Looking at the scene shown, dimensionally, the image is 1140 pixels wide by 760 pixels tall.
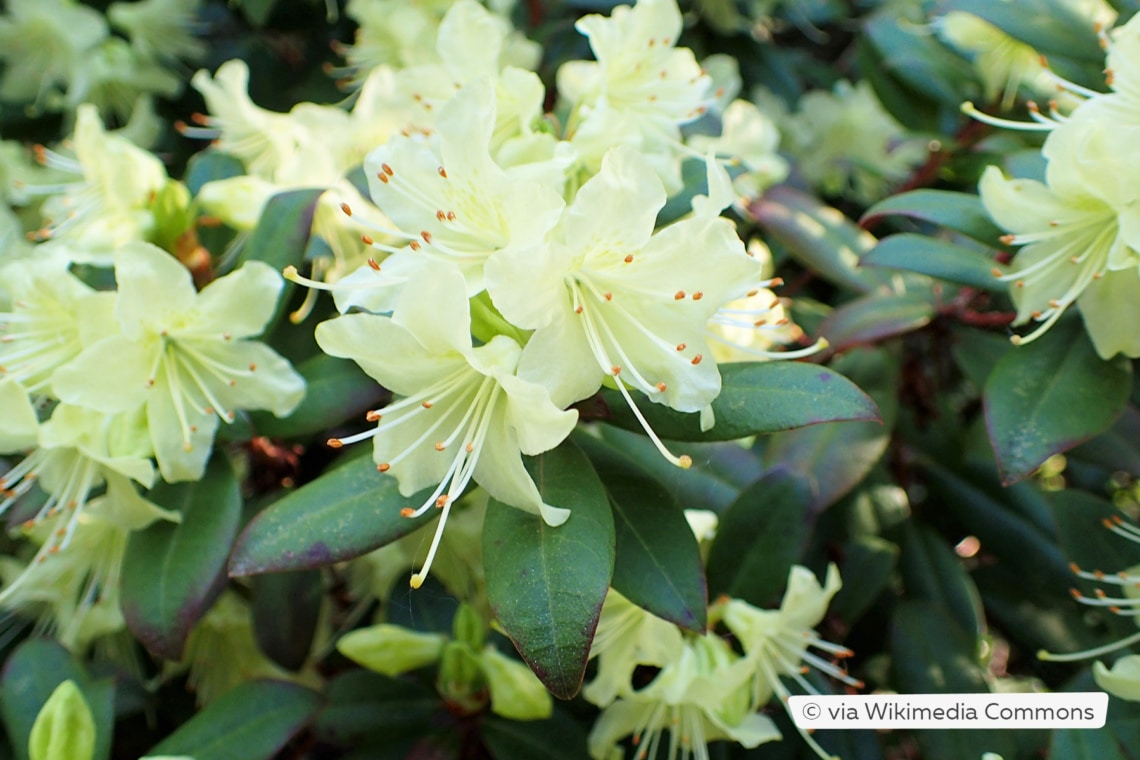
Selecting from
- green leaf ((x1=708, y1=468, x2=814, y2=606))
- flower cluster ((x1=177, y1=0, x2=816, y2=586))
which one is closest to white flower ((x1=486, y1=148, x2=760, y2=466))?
flower cluster ((x1=177, y1=0, x2=816, y2=586))

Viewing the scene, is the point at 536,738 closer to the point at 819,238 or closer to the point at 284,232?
the point at 284,232

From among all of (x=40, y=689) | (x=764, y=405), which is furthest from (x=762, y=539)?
(x=40, y=689)

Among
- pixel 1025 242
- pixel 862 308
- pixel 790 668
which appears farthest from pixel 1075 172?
pixel 790 668

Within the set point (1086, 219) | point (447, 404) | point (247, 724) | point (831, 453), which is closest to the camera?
point (447, 404)

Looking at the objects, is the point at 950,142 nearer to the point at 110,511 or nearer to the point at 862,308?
the point at 862,308

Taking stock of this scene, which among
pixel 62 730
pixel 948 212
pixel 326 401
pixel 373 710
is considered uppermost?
pixel 948 212

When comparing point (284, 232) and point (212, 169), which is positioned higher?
point (284, 232)

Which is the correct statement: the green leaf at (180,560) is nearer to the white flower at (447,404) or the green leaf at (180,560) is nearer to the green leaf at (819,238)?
the white flower at (447,404)

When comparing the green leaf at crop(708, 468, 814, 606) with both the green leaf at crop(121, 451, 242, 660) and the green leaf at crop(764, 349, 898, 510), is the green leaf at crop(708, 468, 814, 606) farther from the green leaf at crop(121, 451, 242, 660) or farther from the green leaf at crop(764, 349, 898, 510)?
the green leaf at crop(121, 451, 242, 660)
